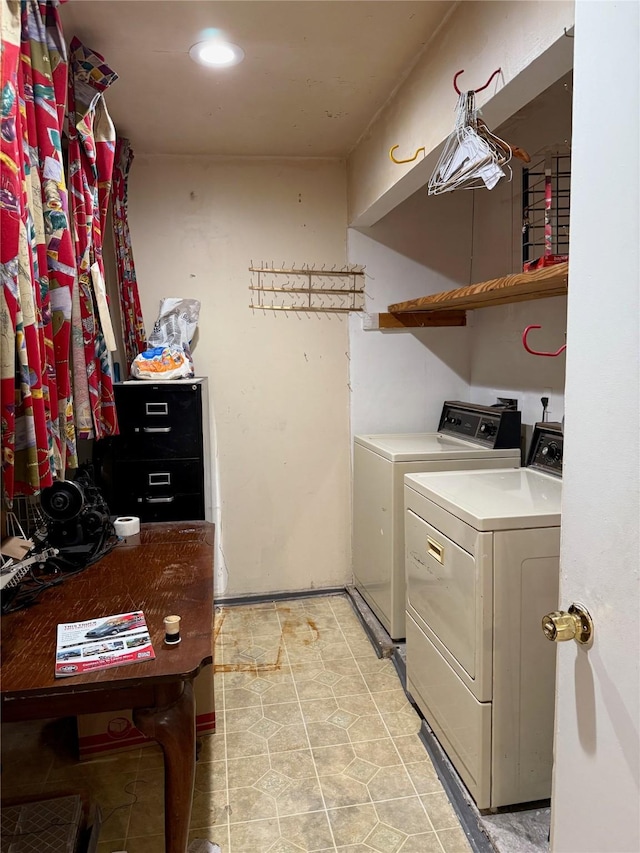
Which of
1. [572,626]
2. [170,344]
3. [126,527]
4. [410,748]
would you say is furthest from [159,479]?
[572,626]

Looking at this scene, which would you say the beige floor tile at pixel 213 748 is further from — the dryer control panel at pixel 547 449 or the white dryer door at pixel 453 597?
the dryer control panel at pixel 547 449

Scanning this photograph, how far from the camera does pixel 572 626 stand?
946 mm

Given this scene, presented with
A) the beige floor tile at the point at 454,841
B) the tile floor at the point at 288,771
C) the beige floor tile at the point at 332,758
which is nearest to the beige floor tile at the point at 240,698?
the tile floor at the point at 288,771

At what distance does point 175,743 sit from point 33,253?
1.23 meters

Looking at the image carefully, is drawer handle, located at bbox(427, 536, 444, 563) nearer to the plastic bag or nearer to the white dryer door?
the white dryer door

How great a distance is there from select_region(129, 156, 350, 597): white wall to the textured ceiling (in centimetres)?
27

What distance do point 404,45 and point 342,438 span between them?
206 centimetres

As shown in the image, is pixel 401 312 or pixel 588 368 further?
pixel 401 312

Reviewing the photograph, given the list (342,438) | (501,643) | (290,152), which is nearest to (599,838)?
(501,643)

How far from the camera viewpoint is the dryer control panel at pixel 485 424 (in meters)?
2.86

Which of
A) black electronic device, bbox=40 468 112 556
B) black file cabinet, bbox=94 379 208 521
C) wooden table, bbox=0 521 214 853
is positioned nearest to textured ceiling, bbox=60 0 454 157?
black file cabinet, bbox=94 379 208 521

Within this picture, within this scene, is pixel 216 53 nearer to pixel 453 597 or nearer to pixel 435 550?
pixel 435 550

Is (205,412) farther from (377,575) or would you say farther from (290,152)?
Answer: (290,152)

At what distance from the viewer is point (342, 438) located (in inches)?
140
